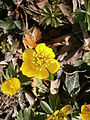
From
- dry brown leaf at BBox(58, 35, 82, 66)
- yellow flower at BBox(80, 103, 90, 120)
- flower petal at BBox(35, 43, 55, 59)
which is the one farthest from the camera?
dry brown leaf at BBox(58, 35, 82, 66)

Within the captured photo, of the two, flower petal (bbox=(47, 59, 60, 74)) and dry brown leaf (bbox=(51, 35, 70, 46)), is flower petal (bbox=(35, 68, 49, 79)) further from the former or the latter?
dry brown leaf (bbox=(51, 35, 70, 46))

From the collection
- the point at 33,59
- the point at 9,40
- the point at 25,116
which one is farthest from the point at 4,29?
the point at 25,116

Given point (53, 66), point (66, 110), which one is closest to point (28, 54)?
point (53, 66)

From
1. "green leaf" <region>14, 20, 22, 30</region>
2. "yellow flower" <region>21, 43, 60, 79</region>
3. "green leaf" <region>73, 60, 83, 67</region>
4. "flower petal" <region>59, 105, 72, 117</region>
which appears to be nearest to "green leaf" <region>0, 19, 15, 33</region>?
"green leaf" <region>14, 20, 22, 30</region>

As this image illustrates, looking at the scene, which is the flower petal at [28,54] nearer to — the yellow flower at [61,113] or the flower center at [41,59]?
the flower center at [41,59]

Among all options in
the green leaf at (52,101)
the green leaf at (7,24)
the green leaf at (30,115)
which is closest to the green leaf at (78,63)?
the green leaf at (52,101)

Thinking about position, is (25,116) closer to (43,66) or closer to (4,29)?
(43,66)

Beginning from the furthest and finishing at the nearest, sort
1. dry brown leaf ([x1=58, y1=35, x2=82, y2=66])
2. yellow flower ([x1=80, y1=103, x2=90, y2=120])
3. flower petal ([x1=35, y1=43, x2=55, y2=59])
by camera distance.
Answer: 1. dry brown leaf ([x1=58, y1=35, x2=82, y2=66])
2. flower petal ([x1=35, y1=43, x2=55, y2=59])
3. yellow flower ([x1=80, y1=103, x2=90, y2=120])
